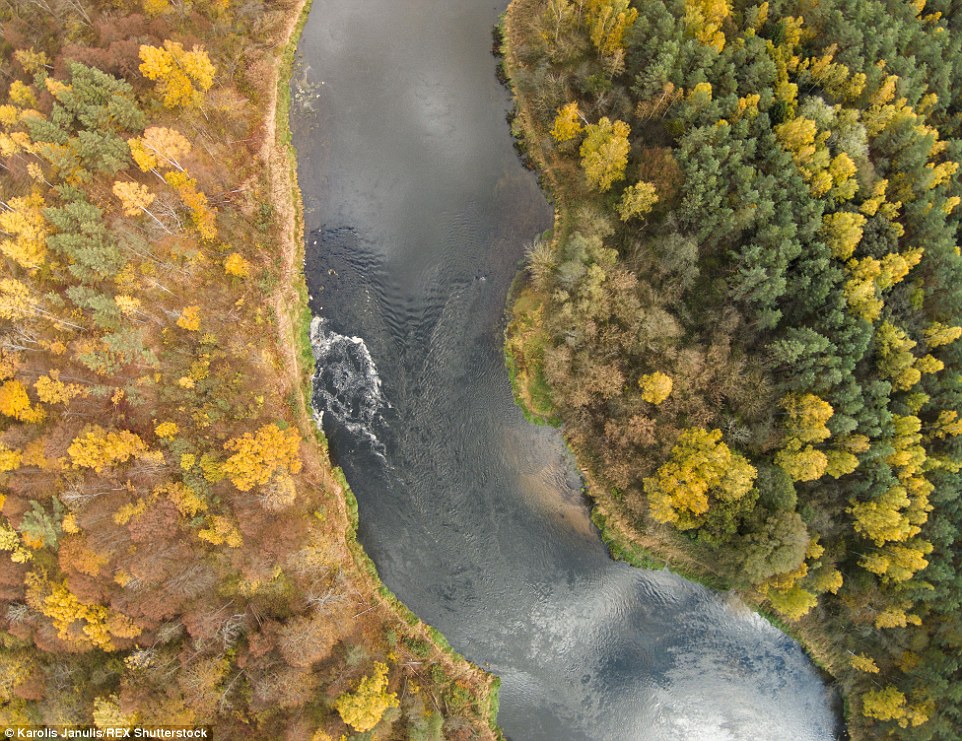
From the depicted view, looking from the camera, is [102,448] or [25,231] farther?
[25,231]

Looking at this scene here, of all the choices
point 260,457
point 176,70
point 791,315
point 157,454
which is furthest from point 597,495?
point 176,70

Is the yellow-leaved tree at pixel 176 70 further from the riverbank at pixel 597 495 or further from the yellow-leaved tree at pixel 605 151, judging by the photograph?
the yellow-leaved tree at pixel 605 151

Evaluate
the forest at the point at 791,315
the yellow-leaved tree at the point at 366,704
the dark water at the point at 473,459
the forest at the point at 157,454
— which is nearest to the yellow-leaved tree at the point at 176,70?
the forest at the point at 157,454

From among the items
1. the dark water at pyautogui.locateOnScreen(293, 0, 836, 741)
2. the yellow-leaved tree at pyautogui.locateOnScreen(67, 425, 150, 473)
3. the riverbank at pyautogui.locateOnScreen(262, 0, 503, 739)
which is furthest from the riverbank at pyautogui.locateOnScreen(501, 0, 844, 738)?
the yellow-leaved tree at pyautogui.locateOnScreen(67, 425, 150, 473)

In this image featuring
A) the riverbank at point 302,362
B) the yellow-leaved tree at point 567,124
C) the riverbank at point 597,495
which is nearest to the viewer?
the yellow-leaved tree at point 567,124

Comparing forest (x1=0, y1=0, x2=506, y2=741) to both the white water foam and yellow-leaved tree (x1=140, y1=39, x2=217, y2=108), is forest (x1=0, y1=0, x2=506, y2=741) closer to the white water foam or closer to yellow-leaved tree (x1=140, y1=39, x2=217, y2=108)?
yellow-leaved tree (x1=140, y1=39, x2=217, y2=108)

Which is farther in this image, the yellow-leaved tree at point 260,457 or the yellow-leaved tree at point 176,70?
the yellow-leaved tree at point 176,70

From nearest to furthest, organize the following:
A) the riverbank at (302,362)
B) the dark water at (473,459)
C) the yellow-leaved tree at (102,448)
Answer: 1. the yellow-leaved tree at (102,448)
2. the dark water at (473,459)
3. the riverbank at (302,362)

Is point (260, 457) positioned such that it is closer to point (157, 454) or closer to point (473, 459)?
point (157, 454)
